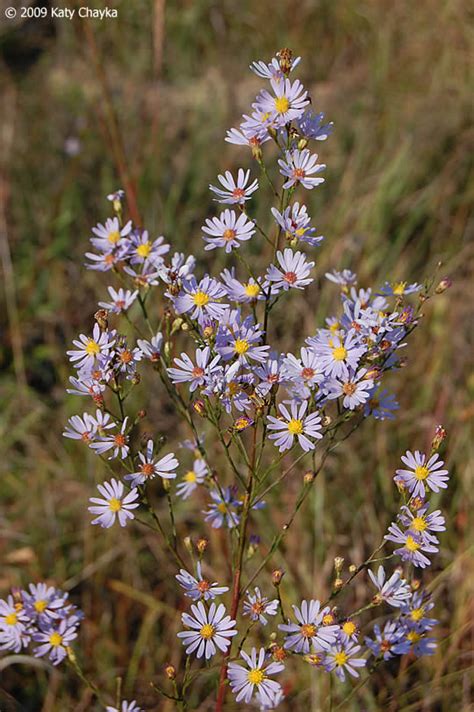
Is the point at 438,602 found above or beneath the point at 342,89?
beneath

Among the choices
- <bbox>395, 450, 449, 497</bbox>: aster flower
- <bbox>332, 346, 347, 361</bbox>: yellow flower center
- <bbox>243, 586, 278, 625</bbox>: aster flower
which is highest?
<bbox>332, 346, 347, 361</bbox>: yellow flower center

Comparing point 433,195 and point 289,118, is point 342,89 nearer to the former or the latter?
point 433,195

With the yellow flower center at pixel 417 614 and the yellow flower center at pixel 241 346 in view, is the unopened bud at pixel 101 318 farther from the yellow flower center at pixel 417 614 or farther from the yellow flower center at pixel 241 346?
the yellow flower center at pixel 417 614

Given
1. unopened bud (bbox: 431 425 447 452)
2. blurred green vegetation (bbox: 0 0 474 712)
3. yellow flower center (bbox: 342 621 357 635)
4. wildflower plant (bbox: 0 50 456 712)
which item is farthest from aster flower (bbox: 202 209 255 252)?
blurred green vegetation (bbox: 0 0 474 712)

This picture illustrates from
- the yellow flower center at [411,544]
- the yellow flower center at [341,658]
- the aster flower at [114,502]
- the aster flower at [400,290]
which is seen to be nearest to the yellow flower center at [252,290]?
the aster flower at [400,290]

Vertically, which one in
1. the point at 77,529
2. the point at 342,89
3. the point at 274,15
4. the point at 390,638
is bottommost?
the point at 390,638

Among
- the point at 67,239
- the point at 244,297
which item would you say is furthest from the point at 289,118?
the point at 67,239

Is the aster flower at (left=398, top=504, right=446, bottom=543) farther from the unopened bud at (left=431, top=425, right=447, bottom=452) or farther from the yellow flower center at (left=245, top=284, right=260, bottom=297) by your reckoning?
the yellow flower center at (left=245, top=284, right=260, bottom=297)
